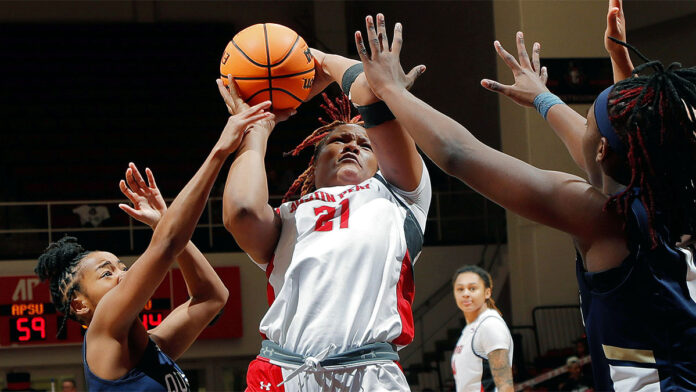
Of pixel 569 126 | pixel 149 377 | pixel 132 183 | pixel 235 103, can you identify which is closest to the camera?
pixel 569 126

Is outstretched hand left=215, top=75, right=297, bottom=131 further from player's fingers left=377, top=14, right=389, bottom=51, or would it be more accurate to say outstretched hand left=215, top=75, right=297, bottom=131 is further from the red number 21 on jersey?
player's fingers left=377, top=14, right=389, bottom=51

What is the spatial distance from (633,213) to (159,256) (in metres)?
1.31

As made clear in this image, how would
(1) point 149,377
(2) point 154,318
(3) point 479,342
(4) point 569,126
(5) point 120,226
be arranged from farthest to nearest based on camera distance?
(5) point 120,226, (2) point 154,318, (3) point 479,342, (1) point 149,377, (4) point 569,126

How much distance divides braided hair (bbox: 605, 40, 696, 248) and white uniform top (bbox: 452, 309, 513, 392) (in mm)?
3313

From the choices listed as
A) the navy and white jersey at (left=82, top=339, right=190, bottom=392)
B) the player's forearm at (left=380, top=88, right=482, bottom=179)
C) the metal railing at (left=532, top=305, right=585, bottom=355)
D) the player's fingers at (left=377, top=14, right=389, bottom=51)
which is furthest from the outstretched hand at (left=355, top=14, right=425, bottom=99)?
Result: the metal railing at (left=532, top=305, right=585, bottom=355)

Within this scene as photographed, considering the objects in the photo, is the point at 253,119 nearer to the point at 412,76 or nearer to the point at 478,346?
the point at 412,76

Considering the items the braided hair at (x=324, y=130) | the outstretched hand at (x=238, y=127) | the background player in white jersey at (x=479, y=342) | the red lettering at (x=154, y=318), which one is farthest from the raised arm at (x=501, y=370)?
the red lettering at (x=154, y=318)

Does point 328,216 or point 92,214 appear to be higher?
point 92,214

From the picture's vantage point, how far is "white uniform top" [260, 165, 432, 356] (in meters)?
2.35

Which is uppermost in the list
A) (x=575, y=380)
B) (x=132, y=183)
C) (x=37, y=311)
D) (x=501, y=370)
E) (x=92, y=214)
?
(x=92, y=214)

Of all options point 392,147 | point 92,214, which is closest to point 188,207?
point 392,147

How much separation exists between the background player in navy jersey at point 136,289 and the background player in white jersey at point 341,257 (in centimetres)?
10

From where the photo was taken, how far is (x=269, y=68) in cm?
267

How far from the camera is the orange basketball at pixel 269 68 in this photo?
267 cm
